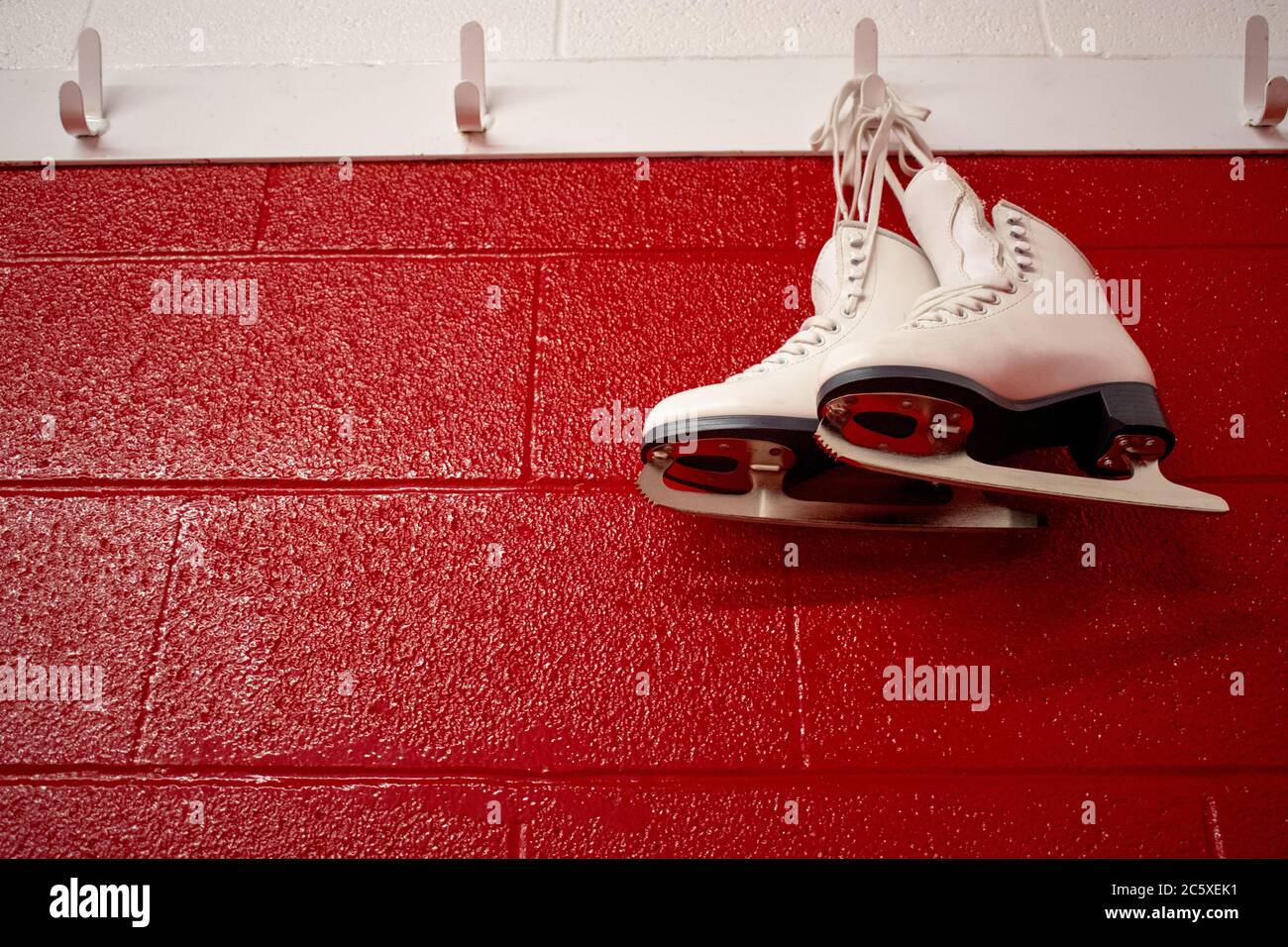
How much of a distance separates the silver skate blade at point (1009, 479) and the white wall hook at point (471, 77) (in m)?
0.76

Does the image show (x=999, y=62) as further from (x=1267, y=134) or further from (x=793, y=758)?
(x=793, y=758)

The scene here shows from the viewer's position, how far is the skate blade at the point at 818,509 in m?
1.04

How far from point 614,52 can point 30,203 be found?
35.8 inches

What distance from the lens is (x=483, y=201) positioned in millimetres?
1336

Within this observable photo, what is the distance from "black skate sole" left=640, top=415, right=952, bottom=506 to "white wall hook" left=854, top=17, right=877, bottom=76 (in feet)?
2.05

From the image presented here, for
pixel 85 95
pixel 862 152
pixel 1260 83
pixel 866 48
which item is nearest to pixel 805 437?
pixel 862 152

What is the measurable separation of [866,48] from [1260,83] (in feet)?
1.85

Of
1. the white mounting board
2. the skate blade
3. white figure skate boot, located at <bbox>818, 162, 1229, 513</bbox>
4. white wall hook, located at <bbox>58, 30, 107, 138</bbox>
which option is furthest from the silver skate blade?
white wall hook, located at <bbox>58, 30, 107, 138</bbox>

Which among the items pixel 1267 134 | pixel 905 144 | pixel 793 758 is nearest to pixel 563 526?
pixel 793 758

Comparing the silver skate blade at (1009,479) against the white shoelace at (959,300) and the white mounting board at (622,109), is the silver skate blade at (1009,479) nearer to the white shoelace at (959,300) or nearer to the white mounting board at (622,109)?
the white shoelace at (959,300)

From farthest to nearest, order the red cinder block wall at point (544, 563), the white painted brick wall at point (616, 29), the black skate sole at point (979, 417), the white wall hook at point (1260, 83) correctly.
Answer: the white painted brick wall at point (616, 29), the white wall hook at point (1260, 83), the red cinder block wall at point (544, 563), the black skate sole at point (979, 417)

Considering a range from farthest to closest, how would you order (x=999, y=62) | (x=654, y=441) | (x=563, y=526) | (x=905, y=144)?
(x=999, y=62)
(x=905, y=144)
(x=563, y=526)
(x=654, y=441)

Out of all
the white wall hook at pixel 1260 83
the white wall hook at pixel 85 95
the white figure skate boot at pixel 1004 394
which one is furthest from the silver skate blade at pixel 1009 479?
the white wall hook at pixel 85 95

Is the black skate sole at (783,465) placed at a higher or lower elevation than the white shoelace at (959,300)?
lower
